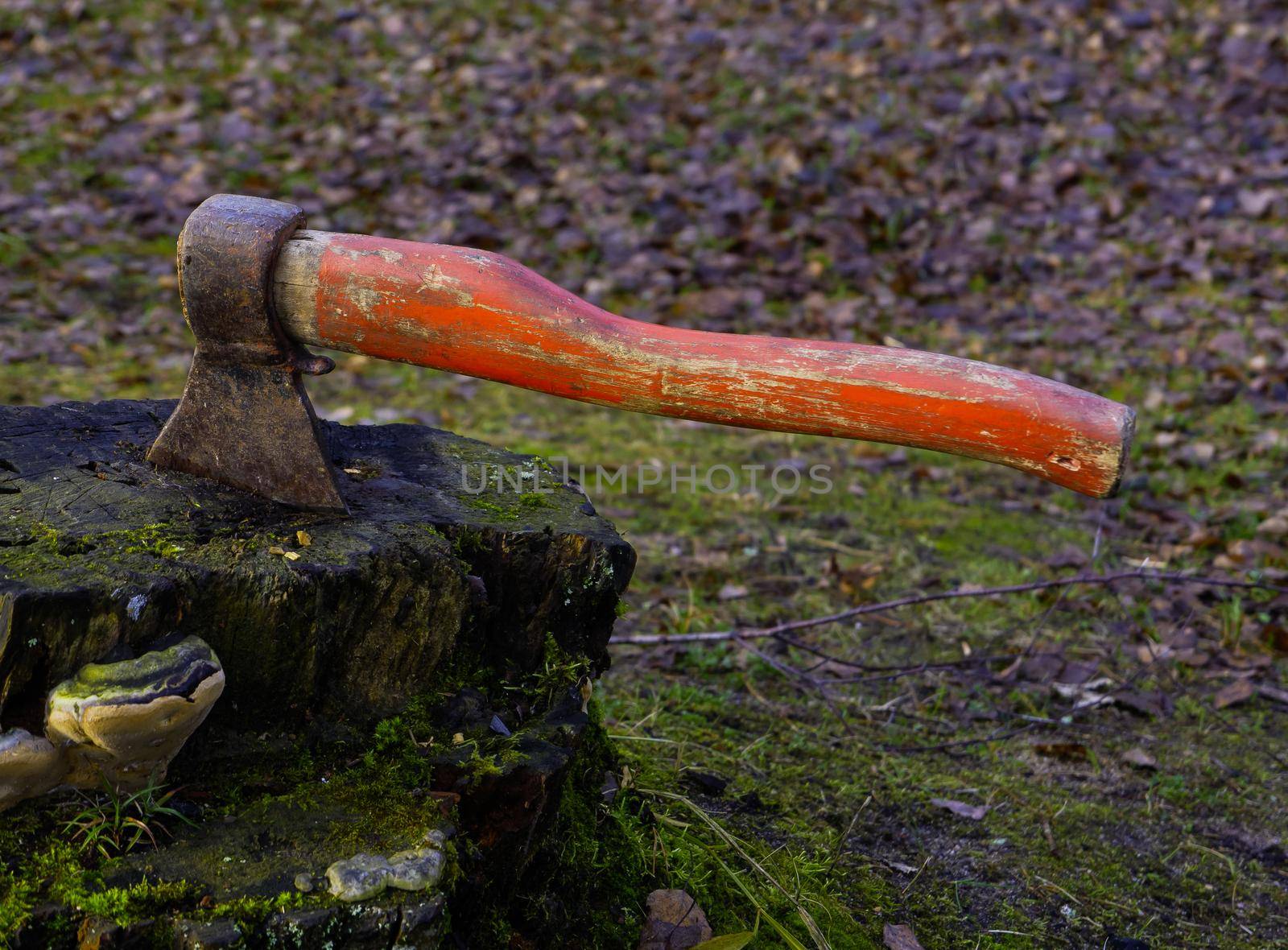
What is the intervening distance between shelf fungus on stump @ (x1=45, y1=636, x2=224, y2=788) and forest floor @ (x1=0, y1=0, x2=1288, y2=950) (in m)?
1.12

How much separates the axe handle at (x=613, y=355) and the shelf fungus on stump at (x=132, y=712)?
2.51 ft

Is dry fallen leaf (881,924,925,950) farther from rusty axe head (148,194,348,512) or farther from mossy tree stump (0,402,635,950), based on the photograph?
rusty axe head (148,194,348,512)

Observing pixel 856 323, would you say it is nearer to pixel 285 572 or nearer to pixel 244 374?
pixel 244 374

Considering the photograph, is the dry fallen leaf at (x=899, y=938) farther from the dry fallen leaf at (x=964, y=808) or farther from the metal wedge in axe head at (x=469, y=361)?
the metal wedge in axe head at (x=469, y=361)

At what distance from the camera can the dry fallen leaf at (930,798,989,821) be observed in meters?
2.86

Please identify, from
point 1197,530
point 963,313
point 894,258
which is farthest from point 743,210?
point 1197,530

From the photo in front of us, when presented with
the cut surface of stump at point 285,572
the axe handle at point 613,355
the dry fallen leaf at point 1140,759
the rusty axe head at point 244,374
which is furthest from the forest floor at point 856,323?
the rusty axe head at point 244,374

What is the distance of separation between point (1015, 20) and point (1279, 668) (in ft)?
21.4

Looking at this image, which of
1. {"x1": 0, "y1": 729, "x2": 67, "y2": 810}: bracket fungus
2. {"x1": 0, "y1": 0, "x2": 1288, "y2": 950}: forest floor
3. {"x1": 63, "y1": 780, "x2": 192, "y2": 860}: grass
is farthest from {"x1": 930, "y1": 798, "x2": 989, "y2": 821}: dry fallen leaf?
{"x1": 0, "y1": 729, "x2": 67, "y2": 810}: bracket fungus

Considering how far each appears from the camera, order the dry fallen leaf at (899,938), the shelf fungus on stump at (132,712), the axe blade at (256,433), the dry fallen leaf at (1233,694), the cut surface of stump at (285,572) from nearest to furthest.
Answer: the shelf fungus on stump at (132,712), the cut surface of stump at (285,572), the axe blade at (256,433), the dry fallen leaf at (899,938), the dry fallen leaf at (1233,694)

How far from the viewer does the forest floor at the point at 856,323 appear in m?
2.83

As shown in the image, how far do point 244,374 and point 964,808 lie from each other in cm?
220

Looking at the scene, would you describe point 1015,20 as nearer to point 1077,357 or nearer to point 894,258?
point 894,258

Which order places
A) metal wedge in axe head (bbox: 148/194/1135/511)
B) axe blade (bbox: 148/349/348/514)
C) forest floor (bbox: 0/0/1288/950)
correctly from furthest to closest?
forest floor (bbox: 0/0/1288/950) → axe blade (bbox: 148/349/348/514) → metal wedge in axe head (bbox: 148/194/1135/511)
